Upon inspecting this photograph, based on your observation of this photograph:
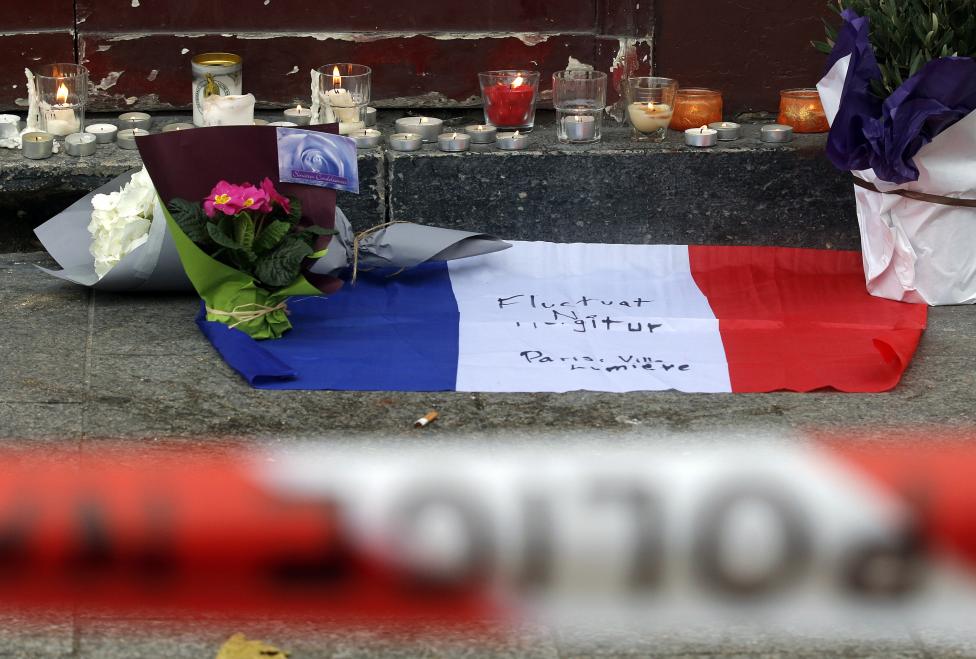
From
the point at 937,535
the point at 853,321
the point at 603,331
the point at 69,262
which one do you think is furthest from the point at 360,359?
the point at 937,535

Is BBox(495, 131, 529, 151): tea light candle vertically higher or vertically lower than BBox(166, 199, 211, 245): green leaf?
higher

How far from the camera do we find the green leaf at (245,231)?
9.37 feet

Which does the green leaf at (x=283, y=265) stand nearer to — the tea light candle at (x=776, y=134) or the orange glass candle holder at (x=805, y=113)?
the tea light candle at (x=776, y=134)

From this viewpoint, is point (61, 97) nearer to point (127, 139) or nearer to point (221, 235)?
point (127, 139)

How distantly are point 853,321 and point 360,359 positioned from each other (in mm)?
1143

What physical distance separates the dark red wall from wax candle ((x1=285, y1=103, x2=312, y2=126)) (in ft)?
0.59

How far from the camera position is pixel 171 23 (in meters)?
3.89

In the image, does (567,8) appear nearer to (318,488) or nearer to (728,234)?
(728,234)

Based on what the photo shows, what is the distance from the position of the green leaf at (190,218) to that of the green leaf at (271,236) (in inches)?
4.3

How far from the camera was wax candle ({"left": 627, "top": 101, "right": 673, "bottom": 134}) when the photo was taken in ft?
11.8

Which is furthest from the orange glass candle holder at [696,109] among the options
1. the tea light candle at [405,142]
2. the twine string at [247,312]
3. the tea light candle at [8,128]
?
the tea light candle at [8,128]

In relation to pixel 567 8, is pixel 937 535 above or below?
below

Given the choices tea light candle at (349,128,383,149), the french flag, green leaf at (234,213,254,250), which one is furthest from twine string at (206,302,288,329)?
tea light candle at (349,128,383,149)

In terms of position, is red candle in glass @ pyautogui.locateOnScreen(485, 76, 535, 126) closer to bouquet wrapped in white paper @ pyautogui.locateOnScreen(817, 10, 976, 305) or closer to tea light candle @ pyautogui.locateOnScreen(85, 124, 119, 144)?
bouquet wrapped in white paper @ pyautogui.locateOnScreen(817, 10, 976, 305)
